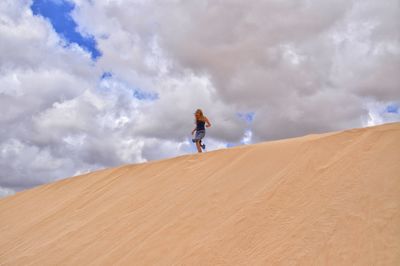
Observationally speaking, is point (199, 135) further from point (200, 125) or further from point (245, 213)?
point (245, 213)

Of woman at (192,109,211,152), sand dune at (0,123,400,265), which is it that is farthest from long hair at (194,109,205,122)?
sand dune at (0,123,400,265)

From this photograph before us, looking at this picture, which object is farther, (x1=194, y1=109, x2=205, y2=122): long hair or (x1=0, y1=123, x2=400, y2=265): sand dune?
(x1=194, y1=109, x2=205, y2=122): long hair

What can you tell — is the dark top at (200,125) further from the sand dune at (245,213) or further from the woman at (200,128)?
the sand dune at (245,213)

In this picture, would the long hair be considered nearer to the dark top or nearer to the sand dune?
the dark top

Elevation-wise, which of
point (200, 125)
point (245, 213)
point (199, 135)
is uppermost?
point (200, 125)

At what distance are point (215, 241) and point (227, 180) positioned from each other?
1709 mm

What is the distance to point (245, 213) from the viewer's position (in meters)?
4.78

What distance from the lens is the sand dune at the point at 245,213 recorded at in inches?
151

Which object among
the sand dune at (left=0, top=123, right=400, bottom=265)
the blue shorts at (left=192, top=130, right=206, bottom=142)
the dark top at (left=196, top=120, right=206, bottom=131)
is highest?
the dark top at (left=196, top=120, right=206, bottom=131)

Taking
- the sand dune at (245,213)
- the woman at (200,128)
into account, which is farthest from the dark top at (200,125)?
the sand dune at (245,213)

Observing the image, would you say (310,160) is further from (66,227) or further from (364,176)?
(66,227)

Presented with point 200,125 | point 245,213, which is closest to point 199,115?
point 200,125

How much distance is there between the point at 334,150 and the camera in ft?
17.7

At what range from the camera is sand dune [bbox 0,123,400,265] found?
3.83m
